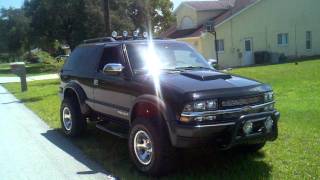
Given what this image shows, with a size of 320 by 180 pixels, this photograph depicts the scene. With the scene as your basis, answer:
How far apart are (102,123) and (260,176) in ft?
11.2

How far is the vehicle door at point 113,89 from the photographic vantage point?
7.46 m

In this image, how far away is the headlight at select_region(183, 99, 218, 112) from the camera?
19.9ft

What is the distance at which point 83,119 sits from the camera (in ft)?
30.8

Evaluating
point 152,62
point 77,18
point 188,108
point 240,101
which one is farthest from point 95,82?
point 77,18

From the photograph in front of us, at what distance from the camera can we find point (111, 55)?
8.27 meters

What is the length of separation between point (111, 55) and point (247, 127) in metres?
3.03

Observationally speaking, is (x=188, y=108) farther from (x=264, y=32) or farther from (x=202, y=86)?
(x=264, y=32)

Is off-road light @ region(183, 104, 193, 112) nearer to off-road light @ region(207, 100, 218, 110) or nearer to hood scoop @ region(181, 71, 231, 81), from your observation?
off-road light @ region(207, 100, 218, 110)

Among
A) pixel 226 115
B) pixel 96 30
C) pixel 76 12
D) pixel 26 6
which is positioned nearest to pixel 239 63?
pixel 96 30

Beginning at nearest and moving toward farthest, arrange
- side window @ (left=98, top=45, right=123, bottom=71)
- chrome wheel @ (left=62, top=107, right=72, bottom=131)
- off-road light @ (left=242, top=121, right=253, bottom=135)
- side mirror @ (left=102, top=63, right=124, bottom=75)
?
off-road light @ (left=242, top=121, right=253, bottom=135) → side mirror @ (left=102, top=63, right=124, bottom=75) → side window @ (left=98, top=45, right=123, bottom=71) → chrome wheel @ (left=62, top=107, right=72, bottom=131)

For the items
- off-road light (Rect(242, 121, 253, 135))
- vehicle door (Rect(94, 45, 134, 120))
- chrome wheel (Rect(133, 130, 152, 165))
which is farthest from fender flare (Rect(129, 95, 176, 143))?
off-road light (Rect(242, 121, 253, 135))

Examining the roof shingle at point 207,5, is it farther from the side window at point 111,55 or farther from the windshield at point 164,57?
the windshield at point 164,57

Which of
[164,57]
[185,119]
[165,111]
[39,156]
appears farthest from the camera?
[39,156]

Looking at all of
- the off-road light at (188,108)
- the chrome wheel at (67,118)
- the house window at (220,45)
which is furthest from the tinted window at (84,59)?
the house window at (220,45)
